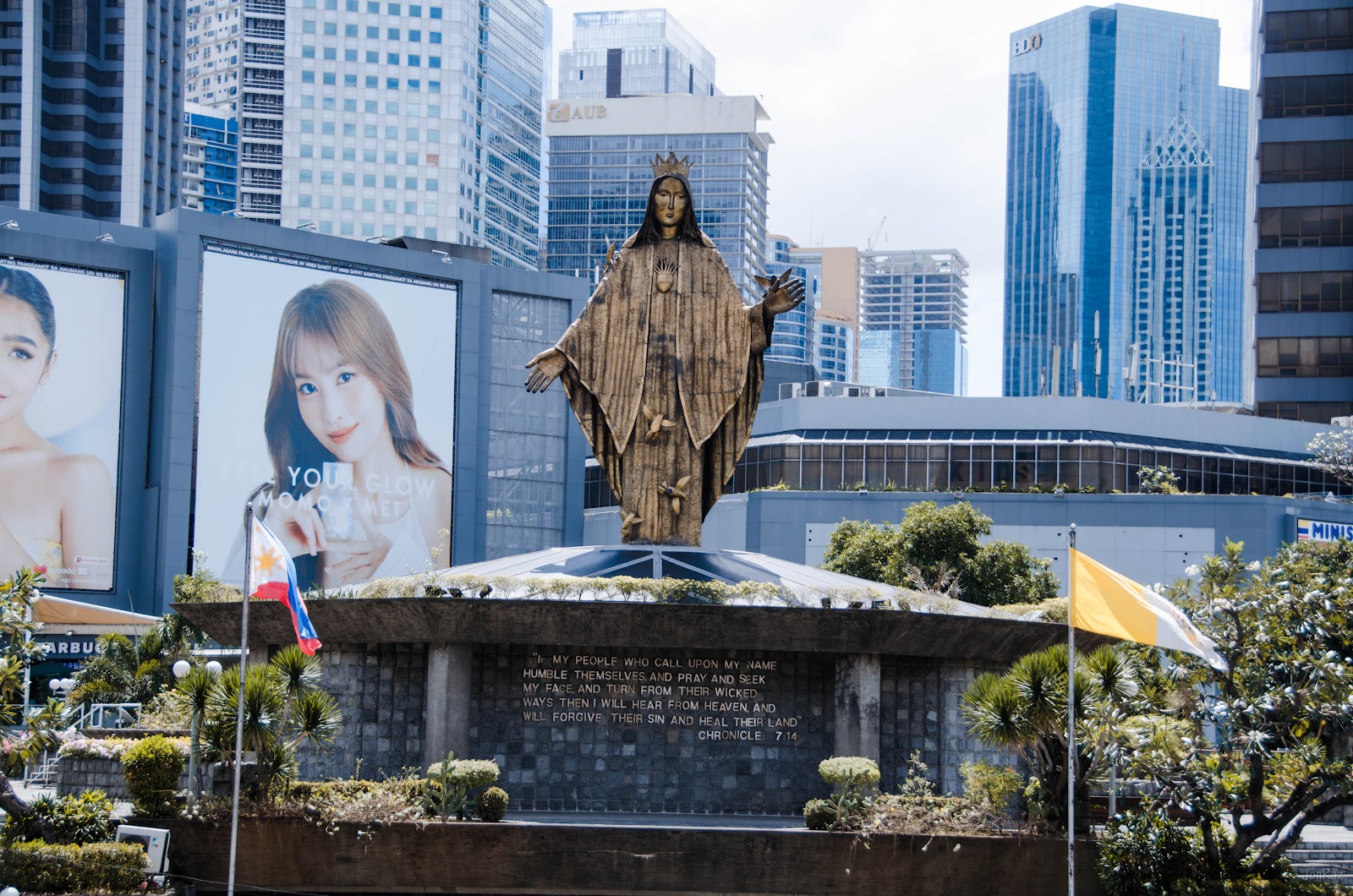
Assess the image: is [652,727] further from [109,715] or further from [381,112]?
[381,112]

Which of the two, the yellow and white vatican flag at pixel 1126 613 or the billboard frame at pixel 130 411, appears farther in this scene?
the billboard frame at pixel 130 411

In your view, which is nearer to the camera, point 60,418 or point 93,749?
point 93,749

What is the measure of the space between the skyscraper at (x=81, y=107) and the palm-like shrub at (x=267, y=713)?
110m

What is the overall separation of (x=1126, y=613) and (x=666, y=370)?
1331 centimetres

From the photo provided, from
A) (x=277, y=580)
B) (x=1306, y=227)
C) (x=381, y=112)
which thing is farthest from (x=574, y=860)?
(x=381, y=112)

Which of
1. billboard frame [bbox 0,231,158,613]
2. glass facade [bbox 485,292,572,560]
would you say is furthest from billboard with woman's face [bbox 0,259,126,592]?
glass facade [bbox 485,292,572,560]

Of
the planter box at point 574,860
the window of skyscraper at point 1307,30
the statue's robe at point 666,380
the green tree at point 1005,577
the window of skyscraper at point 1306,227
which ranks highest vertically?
the window of skyscraper at point 1307,30

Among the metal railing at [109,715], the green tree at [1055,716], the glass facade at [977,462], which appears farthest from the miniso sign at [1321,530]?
the metal railing at [109,715]

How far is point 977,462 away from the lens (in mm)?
80812

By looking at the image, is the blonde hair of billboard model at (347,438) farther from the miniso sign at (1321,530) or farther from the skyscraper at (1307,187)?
the skyscraper at (1307,187)

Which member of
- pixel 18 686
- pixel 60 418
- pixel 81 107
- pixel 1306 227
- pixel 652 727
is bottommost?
pixel 652 727

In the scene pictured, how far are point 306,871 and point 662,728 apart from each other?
742cm

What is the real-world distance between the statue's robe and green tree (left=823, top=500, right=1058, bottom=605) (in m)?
25.6

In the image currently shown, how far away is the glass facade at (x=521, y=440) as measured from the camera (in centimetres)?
9188
